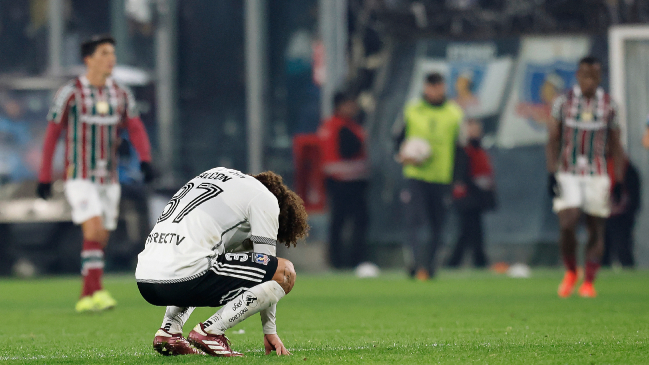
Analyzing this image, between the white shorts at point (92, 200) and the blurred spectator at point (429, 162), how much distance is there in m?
4.74

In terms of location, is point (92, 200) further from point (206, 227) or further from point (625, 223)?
point (625, 223)

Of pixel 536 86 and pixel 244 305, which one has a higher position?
pixel 536 86

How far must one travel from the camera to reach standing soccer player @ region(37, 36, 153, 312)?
9781mm

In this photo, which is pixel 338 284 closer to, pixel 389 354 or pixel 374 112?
pixel 374 112

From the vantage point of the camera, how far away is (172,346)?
20.0ft

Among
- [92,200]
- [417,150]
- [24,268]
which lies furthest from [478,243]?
[92,200]

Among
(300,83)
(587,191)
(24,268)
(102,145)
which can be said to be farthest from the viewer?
(300,83)

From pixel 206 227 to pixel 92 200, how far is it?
4.28 m

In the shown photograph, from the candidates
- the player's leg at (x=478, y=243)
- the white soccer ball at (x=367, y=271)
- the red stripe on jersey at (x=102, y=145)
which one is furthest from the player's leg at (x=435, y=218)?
Answer: the red stripe on jersey at (x=102, y=145)

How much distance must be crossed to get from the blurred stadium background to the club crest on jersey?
422 inches

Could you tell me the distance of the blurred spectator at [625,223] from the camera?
15.5 m

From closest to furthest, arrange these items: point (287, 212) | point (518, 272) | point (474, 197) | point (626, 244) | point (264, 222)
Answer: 1. point (264, 222)
2. point (287, 212)
3. point (518, 272)
4. point (474, 197)
5. point (626, 244)

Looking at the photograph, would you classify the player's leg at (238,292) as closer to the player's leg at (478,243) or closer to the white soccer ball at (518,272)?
the white soccer ball at (518,272)

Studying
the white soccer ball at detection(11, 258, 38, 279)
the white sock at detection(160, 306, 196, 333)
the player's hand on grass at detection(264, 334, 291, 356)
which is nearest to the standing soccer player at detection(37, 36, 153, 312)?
the white sock at detection(160, 306, 196, 333)
